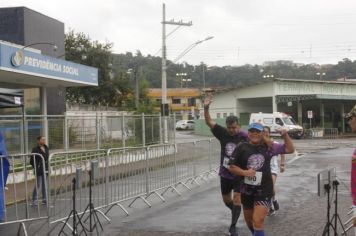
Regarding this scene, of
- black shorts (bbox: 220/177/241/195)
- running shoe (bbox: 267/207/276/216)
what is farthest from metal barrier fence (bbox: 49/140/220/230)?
running shoe (bbox: 267/207/276/216)

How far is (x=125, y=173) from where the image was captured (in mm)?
10953

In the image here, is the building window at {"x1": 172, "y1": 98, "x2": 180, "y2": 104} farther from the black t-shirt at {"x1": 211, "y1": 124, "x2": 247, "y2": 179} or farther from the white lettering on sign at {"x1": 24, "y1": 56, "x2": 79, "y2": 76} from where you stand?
the black t-shirt at {"x1": 211, "y1": 124, "x2": 247, "y2": 179}

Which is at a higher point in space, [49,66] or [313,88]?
[313,88]

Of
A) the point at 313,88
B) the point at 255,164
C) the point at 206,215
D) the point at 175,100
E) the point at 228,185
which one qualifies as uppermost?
the point at 175,100

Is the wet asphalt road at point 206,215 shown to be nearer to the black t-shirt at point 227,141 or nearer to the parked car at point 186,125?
the black t-shirt at point 227,141

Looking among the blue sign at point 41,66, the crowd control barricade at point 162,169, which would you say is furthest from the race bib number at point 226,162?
the blue sign at point 41,66

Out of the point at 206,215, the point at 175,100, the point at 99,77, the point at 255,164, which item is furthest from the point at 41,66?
the point at 175,100

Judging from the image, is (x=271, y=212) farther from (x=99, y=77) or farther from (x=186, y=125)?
(x=186, y=125)

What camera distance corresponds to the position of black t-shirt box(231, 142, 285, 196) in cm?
684

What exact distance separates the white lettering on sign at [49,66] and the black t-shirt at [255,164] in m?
16.2

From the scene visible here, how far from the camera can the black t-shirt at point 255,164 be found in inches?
269

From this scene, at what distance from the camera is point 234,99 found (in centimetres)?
6269

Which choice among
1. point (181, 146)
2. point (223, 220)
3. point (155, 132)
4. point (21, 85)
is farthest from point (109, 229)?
point (21, 85)

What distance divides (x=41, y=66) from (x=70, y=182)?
48.0 ft
